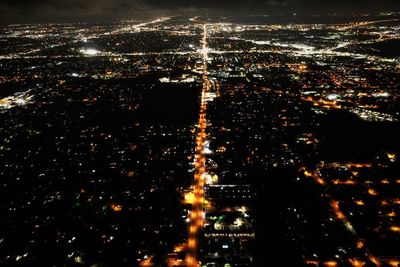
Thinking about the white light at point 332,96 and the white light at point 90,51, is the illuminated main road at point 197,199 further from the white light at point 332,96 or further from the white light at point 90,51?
the white light at point 90,51

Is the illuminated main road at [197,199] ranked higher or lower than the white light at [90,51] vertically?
higher

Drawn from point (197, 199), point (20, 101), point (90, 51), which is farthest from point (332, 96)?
point (90, 51)

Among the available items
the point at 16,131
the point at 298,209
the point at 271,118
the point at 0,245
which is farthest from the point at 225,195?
the point at 16,131

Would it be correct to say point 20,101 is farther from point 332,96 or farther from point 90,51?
point 90,51

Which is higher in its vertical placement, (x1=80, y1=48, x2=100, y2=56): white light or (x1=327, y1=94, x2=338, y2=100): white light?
(x1=327, y1=94, x2=338, y2=100): white light

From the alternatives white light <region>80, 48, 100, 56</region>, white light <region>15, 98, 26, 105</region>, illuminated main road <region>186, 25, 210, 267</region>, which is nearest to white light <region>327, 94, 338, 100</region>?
illuminated main road <region>186, 25, 210, 267</region>

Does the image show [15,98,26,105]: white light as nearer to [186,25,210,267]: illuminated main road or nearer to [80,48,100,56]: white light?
[186,25,210,267]: illuminated main road

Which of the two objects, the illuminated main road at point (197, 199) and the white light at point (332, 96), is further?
the white light at point (332, 96)

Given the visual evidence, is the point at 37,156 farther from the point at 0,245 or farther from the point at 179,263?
the point at 179,263

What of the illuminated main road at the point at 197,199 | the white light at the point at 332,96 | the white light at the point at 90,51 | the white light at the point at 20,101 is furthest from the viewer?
the white light at the point at 90,51

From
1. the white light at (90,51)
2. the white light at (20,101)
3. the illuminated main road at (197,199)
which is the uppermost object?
the illuminated main road at (197,199)

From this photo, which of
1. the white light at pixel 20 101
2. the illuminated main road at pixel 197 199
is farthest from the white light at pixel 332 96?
the white light at pixel 20 101
